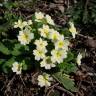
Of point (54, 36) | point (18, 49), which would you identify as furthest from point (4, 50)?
point (54, 36)

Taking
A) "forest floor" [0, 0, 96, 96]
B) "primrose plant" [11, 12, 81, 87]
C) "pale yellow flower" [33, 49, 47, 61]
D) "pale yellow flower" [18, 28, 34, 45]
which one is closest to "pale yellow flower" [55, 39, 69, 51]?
"primrose plant" [11, 12, 81, 87]

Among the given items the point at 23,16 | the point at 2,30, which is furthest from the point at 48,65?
the point at 23,16

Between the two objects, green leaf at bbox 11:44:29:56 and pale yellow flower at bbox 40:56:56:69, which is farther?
green leaf at bbox 11:44:29:56

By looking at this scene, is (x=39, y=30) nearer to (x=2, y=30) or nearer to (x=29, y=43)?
(x=29, y=43)

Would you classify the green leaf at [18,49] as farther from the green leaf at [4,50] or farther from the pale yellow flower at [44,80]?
the pale yellow flower at [44,80]

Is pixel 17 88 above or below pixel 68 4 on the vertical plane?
below

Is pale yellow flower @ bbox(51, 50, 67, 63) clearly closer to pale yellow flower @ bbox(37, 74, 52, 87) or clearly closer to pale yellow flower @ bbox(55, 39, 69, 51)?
pale yellow flower @ bbox(55, 39, 69, 51)

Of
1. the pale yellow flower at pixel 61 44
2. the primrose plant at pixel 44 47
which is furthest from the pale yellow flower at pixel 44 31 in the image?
the pale yellow flower at pixel 61 44
